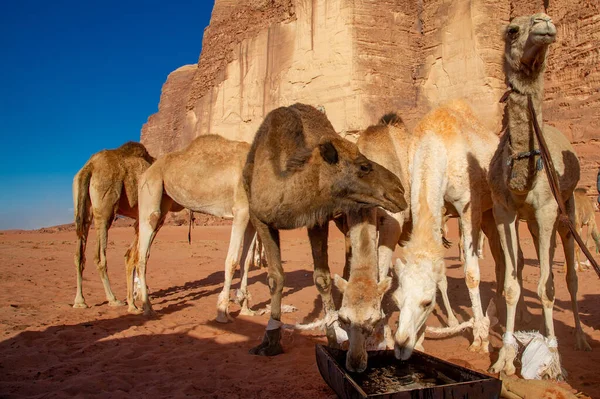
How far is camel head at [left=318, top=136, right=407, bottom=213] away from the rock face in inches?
1107

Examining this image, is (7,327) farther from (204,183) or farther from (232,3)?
(232,3)

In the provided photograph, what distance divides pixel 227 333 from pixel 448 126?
3946 mm

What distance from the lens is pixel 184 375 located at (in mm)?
4312

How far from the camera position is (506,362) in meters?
4.19

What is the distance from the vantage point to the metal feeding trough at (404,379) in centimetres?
270

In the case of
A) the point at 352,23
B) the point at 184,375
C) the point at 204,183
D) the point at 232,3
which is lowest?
the point at 184,375

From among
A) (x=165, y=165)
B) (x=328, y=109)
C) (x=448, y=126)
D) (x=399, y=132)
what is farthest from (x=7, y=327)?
(x=328, y=109)

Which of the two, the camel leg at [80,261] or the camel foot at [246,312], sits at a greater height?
the camel leg at [80,261]

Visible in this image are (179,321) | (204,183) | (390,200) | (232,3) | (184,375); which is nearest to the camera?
(390,200)

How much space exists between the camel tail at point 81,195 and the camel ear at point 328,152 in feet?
18.8

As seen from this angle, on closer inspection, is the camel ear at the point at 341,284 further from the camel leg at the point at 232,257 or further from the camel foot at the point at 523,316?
the camel foot at the point at 523,316

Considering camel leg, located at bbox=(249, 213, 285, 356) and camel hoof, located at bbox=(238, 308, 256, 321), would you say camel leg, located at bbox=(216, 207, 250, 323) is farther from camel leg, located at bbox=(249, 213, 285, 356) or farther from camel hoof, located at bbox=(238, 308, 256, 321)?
camel leg, located at bbox=(249, 213, 285, 356)

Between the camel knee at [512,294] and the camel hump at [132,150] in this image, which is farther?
the camel hump at [132,150]

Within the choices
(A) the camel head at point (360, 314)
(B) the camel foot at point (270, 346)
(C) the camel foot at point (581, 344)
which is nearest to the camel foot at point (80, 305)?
(B) the camel foot at point (270, 346)
